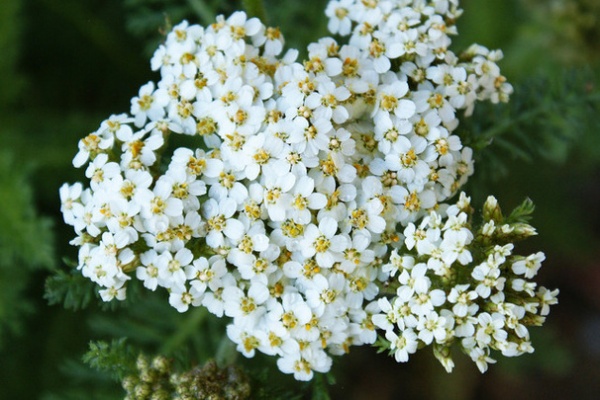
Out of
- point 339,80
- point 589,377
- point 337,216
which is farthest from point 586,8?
point 589,377

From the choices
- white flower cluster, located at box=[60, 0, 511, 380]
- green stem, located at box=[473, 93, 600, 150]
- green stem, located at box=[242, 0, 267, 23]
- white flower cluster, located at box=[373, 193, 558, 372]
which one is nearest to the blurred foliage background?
green stem, located at box=[473, 93, 600, 150]

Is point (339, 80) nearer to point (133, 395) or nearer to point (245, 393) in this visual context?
point (245, 393)

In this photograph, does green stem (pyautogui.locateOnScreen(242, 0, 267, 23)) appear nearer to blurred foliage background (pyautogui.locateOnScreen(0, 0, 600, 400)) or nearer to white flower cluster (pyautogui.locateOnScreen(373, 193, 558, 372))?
blurred foliage background (pyautogui.locateOnScreen(0, 0, 600, 400))

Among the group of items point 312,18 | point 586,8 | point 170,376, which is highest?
point 312,18

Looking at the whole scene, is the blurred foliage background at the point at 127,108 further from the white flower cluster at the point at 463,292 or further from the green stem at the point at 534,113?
the white flower cluster at the point at 463,292

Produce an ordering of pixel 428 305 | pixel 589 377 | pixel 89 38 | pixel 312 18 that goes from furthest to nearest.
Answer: pixel 589 377, pixel 89 38, pixel 312 18, pixel 428 305

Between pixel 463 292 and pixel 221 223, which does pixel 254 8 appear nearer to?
pixel 221 223

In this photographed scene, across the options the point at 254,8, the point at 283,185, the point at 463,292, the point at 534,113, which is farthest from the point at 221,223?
the point at 534,113
